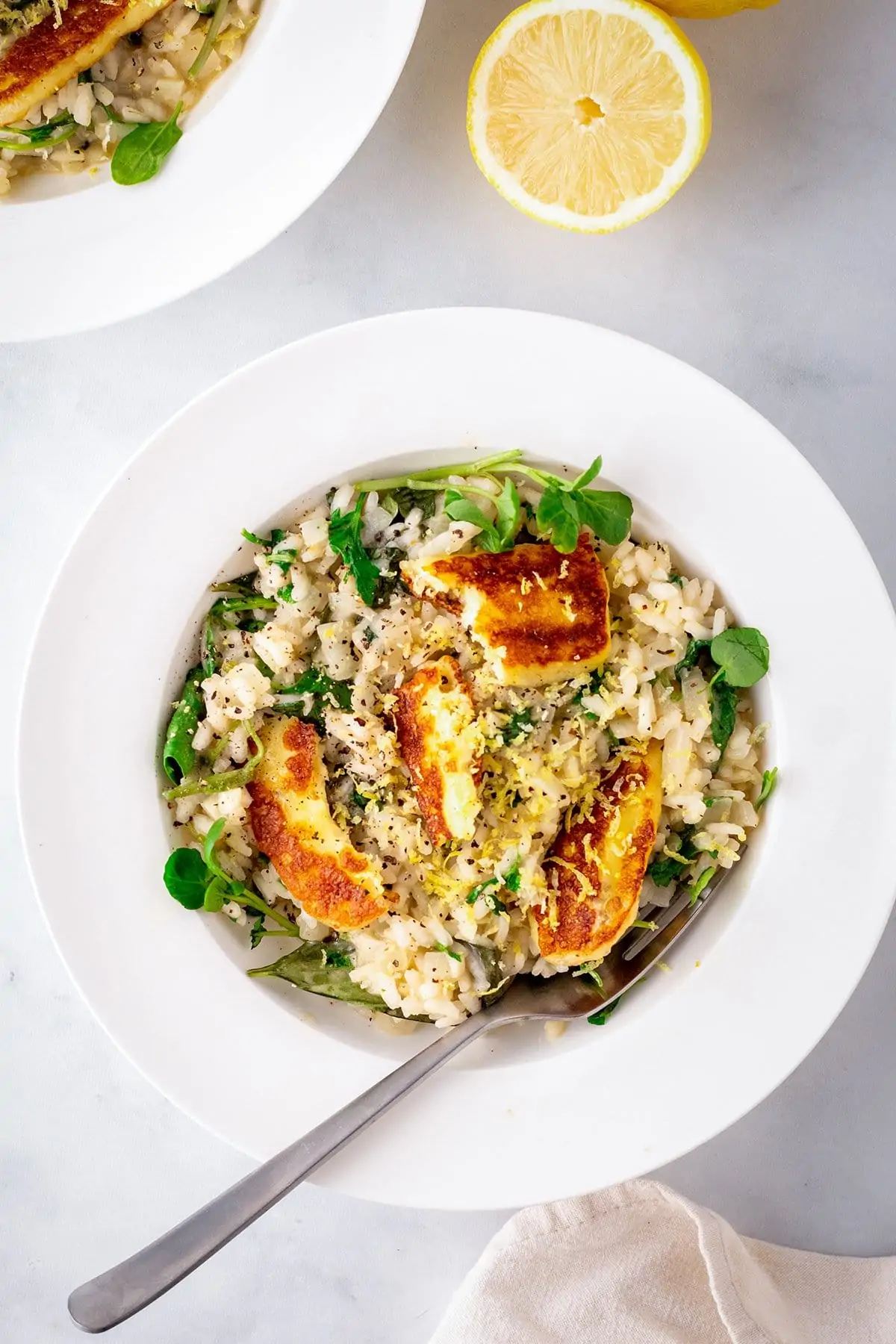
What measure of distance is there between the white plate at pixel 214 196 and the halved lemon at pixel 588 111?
33 centimetres

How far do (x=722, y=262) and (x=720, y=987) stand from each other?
5.49 ft

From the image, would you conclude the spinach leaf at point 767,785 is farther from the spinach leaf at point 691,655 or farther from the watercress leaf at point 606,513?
the watercress leaf at point 606,513

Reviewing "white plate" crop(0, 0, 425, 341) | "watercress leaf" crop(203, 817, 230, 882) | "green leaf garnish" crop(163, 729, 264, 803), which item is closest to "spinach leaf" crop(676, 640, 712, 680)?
"green leaf garnish" crop(163, 729, 264, 803)

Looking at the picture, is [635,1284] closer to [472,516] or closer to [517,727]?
[517,727]

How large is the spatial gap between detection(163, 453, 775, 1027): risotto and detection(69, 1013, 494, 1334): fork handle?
166 mm

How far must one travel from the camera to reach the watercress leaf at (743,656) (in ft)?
6.92

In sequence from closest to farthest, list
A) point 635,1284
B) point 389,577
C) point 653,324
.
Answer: point 389,577 < point 653,324 < point 635,1284

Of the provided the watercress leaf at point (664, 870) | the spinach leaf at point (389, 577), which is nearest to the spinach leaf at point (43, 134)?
the spinach leaf at point (389, 577)

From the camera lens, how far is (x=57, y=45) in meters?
2.39

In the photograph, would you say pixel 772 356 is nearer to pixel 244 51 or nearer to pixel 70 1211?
pixel 244 51

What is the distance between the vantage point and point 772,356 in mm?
2660

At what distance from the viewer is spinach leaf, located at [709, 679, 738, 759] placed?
219cm

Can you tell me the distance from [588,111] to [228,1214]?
2.39 meters

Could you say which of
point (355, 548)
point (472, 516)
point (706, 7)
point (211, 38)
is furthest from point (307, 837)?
point (706, 7)
